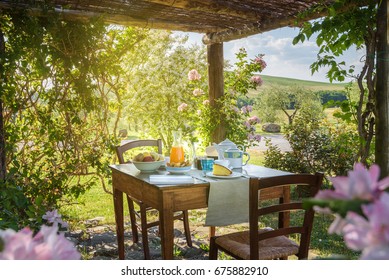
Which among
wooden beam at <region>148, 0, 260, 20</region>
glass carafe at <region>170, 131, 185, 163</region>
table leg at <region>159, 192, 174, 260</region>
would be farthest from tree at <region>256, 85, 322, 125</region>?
table leg at <region>159, 192, 174, 260</region>

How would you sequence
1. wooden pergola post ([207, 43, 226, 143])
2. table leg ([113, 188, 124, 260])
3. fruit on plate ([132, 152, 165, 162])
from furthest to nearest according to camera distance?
wooden pergola post ([207, 43, 226, 143]) < table leg ([113, 188, 124, 260]) < fruit on plate ([132, 152, 165, 162])

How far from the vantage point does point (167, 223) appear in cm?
204

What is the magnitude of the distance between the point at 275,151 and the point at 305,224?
10.3 feet

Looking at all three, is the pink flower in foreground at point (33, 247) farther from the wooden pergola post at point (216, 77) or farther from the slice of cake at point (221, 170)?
the wooden pergola post at point (216, 77)

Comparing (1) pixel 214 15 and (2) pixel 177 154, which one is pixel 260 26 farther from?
(2) pixel 177 154

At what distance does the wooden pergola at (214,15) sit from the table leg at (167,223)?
1.40 m

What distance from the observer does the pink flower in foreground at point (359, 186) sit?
30cm

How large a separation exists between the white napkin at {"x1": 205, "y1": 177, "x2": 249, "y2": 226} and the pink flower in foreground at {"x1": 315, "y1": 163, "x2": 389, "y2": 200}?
1773mm

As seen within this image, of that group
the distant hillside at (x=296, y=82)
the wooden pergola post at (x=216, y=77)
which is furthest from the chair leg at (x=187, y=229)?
the distant hillside at (x=296, y=82)

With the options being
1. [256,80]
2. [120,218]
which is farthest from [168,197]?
[256,80]

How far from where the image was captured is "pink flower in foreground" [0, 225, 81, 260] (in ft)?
1.07

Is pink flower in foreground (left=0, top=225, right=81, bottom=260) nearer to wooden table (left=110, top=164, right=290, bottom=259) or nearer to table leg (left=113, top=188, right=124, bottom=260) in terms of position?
wooden table (left=110, top=164, right=290, bottom=259)

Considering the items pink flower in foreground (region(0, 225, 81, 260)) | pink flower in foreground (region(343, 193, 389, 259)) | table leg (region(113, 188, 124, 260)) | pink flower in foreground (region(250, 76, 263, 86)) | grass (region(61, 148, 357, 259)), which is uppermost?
pink flower in foreground (region(250, 76, 263, 86))
